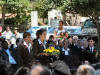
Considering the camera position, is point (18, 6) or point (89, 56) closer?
point (89, 56)

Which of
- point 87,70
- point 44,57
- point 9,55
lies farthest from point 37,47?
point 87,70

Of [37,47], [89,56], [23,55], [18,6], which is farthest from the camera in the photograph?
[18,6]

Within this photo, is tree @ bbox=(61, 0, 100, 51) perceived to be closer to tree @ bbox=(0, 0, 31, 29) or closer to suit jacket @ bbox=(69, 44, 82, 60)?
suit jacket @ bbox=(69, 44, 82, 60)

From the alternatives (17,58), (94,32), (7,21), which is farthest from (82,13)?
(7,21)

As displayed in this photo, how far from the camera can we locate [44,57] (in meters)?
7.05

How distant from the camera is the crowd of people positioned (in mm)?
4773

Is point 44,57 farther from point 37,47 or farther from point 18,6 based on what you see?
point 18,6

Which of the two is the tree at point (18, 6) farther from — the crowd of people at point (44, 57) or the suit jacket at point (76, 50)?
the suit jacket at point (76, 50)

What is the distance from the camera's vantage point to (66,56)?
9195 mm

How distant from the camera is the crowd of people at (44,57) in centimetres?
477

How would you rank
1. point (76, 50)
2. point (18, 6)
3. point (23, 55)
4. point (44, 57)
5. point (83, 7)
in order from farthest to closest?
1. point (18, 6)
2. point (83, 7)
3. point (76, 50)
4. point (23, 55)
5. point (44, 57)

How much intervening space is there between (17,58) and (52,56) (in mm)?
1039

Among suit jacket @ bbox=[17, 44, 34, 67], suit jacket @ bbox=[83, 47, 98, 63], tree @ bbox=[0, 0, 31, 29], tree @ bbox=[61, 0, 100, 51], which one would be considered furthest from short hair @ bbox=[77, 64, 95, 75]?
tree @ bbox=[0, 0, 31, 29]

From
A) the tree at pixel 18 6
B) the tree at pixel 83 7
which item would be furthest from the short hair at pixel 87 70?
the tree at pixel 18 6
